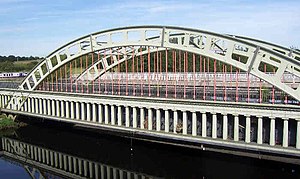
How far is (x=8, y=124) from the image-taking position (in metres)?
45.5

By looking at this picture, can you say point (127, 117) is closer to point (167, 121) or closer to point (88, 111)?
point (167, 121)

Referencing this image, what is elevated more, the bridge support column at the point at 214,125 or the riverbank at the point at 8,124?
the bridge support column at the point at 214,125

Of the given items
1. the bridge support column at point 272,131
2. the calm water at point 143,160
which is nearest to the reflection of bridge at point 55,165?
the calm water at point 143,160

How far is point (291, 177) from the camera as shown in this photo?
24469 millimetres

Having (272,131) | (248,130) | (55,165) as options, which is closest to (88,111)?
(55,165)

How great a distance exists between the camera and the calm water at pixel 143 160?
85.8ft

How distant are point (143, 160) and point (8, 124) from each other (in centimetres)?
2398

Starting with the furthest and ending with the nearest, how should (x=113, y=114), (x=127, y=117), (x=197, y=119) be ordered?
1. (x=113, y=114)
2. (x=127, y=117)
3. (x=197, y=119)

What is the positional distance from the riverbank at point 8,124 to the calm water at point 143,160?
15.0ft

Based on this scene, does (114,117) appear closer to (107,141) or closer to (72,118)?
(107,141)

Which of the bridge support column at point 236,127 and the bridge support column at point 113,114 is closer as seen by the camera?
the bridge support column at point 236,127

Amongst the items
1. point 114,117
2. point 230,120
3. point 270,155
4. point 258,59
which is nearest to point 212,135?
point 230,120

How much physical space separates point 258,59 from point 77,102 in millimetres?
20894

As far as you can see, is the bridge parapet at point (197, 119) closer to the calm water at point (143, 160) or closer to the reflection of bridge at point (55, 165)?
the calm water at point (143, 160)
